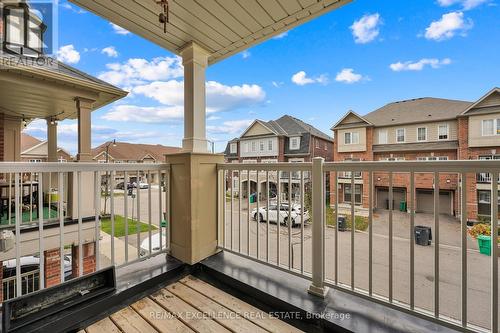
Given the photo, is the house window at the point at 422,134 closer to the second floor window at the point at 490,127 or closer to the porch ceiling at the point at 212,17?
the second floor window at the point at 490,127

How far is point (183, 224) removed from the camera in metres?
2.03

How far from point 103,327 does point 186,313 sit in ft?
1.57

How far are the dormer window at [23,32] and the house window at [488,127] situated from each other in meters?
11.7

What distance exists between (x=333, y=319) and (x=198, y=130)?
5.90 feet

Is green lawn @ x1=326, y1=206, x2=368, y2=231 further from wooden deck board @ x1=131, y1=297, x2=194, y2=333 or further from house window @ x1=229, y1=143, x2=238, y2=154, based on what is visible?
house window @ x1=229, y1=143, x2=238, y2=154

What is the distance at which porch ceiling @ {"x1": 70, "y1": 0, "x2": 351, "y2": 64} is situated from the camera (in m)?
1.60

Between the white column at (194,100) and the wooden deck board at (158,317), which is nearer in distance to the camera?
the wooden deck board at (158,317)

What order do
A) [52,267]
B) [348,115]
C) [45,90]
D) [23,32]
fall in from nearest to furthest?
[23,32] → [45,90] → [52,267] → [348,115]

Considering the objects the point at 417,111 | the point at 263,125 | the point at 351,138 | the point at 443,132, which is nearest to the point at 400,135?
the point at 417,111

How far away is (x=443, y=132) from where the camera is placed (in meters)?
8.68

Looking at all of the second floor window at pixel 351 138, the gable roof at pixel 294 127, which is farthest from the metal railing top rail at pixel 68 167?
A: the gable roof at pixel 294 127

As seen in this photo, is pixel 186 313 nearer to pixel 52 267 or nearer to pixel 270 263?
pixel 270 263

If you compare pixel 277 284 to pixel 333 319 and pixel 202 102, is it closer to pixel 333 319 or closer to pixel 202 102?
pixel 333 319

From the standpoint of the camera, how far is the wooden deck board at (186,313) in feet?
4.28
